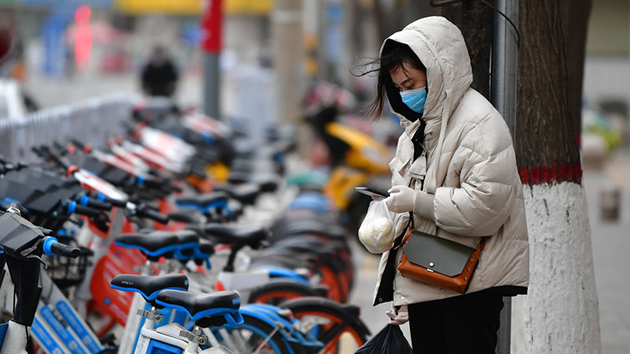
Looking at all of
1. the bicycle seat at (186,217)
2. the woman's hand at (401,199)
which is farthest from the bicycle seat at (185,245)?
the woman's hand at (401,199)

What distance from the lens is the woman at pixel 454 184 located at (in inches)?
142

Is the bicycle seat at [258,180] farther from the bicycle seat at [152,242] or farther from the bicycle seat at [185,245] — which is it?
the bicycle seat at [152,242]

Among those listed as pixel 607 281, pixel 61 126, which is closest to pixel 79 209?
pixel 61 126

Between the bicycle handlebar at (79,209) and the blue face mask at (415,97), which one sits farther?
the bicycle handlebar at (79,209)

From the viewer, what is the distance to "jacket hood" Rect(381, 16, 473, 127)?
3.69 metres

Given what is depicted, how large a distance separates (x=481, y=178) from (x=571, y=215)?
1.62 meters

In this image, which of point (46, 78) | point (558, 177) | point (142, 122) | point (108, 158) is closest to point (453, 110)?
point (558, 177)

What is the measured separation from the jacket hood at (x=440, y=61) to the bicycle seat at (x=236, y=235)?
197 centimetres

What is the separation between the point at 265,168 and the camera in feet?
35.7

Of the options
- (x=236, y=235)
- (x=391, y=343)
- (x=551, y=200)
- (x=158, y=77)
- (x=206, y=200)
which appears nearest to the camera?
(x=391, y=343)

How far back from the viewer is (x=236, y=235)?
5.55 m

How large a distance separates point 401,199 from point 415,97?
0.38m

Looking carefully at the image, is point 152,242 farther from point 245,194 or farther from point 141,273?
point 245,194

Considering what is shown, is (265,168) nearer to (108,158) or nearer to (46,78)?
(108,158)
